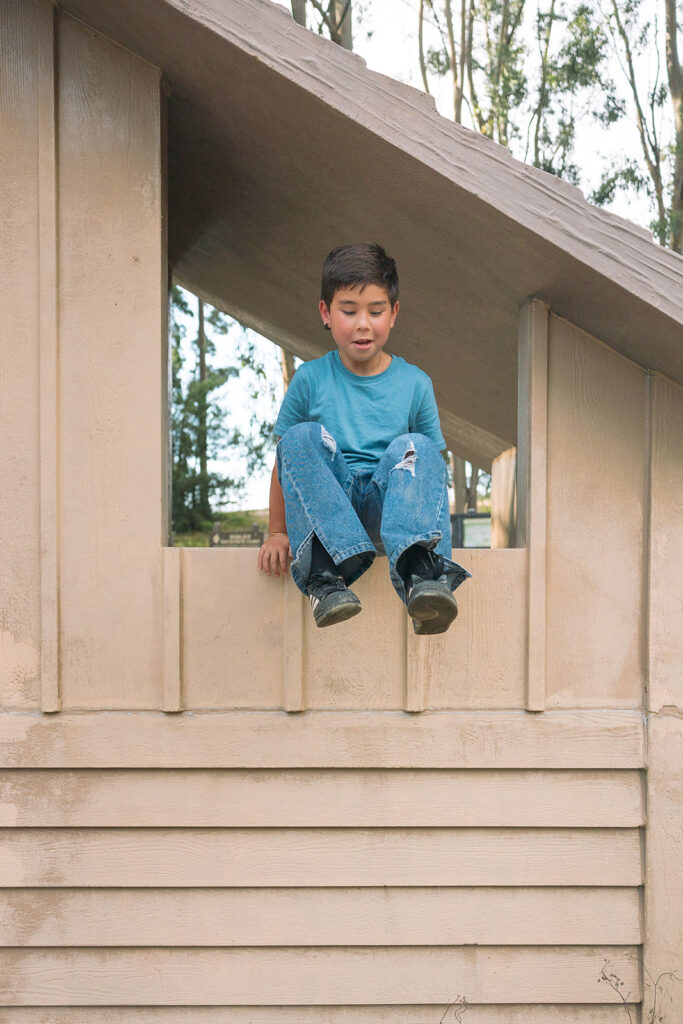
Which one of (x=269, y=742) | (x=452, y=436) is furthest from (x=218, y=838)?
(x=452, y=436)

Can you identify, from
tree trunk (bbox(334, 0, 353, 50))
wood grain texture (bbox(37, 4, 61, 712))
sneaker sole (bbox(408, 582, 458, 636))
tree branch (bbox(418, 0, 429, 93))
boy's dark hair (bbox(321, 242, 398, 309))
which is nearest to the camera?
sneaker sole (bbox(408, 582, 458, 636))

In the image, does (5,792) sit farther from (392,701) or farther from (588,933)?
(588,933)

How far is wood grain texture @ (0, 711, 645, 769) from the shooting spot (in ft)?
10.4

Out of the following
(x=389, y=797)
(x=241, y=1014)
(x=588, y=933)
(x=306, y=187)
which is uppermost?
(x=306, y=187)

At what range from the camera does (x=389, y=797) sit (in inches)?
127

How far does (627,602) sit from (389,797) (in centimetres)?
110

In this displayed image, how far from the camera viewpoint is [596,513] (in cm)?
328

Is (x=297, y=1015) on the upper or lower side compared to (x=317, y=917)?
lower

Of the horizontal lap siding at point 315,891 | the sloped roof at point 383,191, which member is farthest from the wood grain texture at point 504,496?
the horizontal lap siding at point 315,891

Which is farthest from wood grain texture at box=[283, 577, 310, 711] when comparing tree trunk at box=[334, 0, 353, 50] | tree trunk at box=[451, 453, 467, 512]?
tree trunk at box=[451, 453, 467, 512]

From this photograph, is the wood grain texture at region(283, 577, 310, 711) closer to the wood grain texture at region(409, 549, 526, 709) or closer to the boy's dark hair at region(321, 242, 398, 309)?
the wood grain texture at region(409, 549, 526, 709)

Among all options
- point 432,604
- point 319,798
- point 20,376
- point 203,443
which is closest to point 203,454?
point 203,443

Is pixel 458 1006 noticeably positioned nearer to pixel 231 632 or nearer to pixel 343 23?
pixel 231 632

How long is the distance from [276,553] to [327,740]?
27.9 inches
